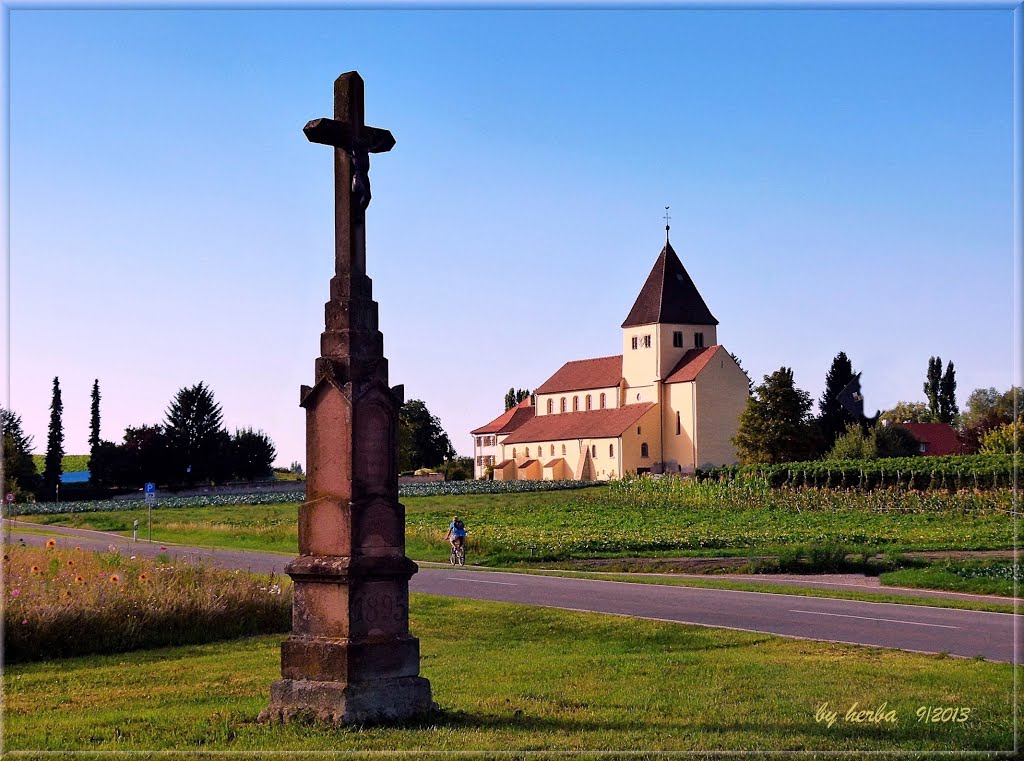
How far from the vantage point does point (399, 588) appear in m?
9.55

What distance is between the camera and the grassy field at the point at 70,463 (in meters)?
62.2

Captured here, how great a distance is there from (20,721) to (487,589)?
14.7 meters

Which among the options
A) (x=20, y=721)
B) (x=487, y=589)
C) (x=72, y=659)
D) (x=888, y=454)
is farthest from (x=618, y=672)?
(x=888, y=454)

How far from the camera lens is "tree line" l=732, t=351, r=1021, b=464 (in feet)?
244

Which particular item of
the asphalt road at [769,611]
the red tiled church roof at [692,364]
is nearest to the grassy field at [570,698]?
the asphalt road at [769,611]

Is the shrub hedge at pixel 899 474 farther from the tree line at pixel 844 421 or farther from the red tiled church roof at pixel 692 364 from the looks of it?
the red tiled church roof at pixel 692 364

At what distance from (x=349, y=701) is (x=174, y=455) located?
44.9 m

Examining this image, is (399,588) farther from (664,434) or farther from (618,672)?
(664,434)

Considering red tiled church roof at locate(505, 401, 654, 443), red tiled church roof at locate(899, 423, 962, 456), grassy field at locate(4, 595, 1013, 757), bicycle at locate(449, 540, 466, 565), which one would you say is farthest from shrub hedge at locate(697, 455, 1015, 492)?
grassy field at locate(4, 595, 1013, 757)

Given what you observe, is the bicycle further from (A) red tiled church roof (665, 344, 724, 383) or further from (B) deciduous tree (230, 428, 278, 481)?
(A) red tiled church roof (665, 344, 724, 383)

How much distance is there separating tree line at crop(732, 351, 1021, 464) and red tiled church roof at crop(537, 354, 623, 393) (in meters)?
18.2

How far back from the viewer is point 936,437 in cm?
9875

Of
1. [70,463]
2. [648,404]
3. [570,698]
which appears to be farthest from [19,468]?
[648,404]

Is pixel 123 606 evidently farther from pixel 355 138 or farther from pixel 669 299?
pixel 669 299
